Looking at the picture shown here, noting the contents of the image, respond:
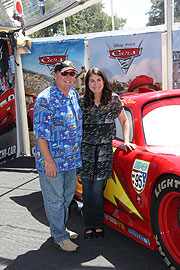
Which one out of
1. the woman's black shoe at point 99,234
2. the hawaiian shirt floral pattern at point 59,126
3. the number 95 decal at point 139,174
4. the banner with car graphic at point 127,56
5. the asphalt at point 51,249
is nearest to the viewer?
the number 95 decal at point 139,174

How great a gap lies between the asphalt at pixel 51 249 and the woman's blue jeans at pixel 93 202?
18 centimetres

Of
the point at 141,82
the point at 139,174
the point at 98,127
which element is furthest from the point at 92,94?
the point at 141,82

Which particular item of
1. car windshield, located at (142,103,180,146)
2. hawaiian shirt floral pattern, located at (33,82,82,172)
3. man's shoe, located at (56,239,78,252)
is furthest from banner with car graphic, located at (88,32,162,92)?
man's shoe, located at (56,239,78,252)

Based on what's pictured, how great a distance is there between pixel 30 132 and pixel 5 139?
63 centimetres

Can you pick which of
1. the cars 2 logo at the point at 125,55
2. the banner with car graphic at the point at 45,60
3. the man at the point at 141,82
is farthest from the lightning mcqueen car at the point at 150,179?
the banner with car graphic at the point at 45,60

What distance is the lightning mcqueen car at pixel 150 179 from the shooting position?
7.73 ft

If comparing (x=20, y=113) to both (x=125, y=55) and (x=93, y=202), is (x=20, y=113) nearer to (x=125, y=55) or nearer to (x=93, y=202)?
(x=125, y=55)

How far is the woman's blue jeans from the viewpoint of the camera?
3.03m

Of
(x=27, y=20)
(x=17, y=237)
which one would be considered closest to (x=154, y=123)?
(x=17, y=237)

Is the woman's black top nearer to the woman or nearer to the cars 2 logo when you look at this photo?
the woman

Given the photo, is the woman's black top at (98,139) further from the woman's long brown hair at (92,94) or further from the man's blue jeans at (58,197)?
the man's blue jeans at (58,197)

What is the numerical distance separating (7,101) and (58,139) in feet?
15.2

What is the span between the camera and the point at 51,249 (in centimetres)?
306

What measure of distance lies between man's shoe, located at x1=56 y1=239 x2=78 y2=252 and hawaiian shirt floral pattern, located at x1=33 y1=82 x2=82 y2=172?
0.73 metres
